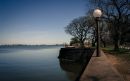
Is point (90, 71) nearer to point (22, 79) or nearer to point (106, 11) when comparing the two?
point (22, 79)

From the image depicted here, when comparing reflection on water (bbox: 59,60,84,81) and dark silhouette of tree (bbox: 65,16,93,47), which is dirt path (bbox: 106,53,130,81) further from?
dark silhouette of tree (bbox: 65,16,93,47)

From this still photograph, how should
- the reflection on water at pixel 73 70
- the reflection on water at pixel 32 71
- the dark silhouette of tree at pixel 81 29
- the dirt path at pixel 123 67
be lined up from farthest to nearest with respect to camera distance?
the dark silhouette of tree at pixel 81 29, the reflection on water at pixel 73 70, the reflection on water at pixel 32 71, the dirt path at pixel 123 67

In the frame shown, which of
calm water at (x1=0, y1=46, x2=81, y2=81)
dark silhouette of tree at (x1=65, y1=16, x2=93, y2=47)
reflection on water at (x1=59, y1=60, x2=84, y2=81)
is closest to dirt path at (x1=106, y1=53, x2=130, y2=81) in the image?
reflection on water at (x1=59, y1=60, x2=84, y2=81)

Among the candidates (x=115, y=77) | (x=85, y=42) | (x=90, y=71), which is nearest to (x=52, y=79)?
(x=90, y=71)

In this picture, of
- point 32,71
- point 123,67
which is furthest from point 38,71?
point 123,67

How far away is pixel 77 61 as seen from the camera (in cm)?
3672

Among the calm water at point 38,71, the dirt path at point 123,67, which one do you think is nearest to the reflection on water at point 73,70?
the calm water at point 38,71

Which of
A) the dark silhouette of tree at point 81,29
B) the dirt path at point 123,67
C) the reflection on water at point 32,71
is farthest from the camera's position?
the dark silhouette of tree at point 81,29

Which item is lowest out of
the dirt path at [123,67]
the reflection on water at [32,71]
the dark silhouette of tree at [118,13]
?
the reflection on water at [32,71]

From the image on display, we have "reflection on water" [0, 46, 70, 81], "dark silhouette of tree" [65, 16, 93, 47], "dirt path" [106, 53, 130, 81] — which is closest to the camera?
"dirt path" [106, 53, 130, 81]

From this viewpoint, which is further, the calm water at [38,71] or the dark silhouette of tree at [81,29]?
the dark silhouette of tree at [81,29]

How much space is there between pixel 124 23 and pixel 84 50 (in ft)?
28.2

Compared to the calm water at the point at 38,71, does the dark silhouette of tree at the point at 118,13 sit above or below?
above

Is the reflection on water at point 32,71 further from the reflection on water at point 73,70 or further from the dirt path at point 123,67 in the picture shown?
the dirt path at point 123,67
